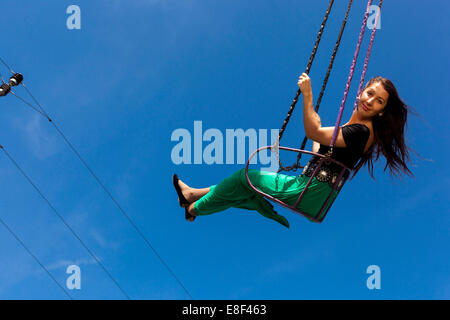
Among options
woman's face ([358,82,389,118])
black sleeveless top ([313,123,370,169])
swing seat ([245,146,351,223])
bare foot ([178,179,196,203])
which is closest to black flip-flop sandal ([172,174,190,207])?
Answer: bare foot ([178,179,196,203])

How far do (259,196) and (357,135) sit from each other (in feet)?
4.23

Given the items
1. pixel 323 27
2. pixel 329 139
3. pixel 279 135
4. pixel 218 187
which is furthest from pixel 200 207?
pixel 323 27

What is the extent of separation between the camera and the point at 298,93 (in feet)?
16.9

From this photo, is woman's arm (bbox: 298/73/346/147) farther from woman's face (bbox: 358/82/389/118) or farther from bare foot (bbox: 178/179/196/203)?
bare foot (bbox: 178/179/196/203)

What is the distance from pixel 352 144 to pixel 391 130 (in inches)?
21.7

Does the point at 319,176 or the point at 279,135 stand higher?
the point at 279,135

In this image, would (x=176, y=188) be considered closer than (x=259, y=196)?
No

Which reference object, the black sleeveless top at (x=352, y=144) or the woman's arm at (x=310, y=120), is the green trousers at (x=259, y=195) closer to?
the black sleeveless top at (x=352, y=144)

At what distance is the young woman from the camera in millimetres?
4992

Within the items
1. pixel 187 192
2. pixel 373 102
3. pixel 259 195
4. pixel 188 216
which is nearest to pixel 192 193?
pixel 187 192

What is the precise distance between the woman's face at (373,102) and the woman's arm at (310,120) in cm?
55

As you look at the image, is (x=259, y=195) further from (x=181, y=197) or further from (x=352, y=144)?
(x=352, y=144)

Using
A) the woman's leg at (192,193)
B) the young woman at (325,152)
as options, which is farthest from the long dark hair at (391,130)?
the woman's leg at (192,193)

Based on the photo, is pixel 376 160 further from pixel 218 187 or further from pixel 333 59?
pixel 218 187
